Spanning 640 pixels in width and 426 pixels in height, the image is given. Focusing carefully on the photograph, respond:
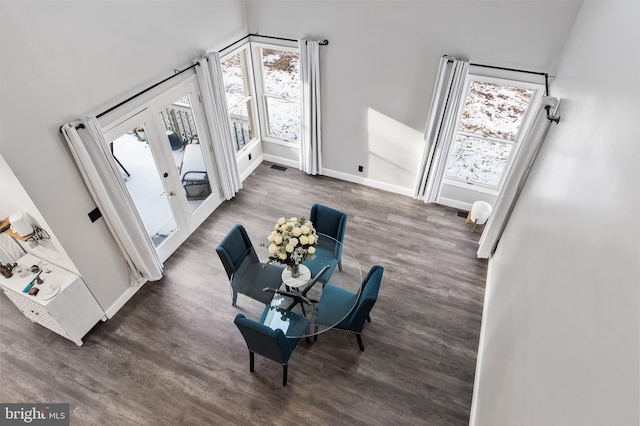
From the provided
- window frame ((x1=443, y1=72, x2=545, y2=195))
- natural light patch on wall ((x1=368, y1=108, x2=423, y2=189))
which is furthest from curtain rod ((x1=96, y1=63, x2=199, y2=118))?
window frame ((x1=443, y1=72, x2=545, y2=195))

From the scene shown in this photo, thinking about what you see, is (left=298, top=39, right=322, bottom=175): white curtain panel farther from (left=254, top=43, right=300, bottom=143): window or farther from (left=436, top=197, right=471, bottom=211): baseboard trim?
(left=436, top=197, right=471, bottom=211): baseboard trim

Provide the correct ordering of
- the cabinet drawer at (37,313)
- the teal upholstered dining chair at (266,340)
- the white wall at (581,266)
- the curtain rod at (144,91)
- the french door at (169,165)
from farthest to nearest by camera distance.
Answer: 1. the french door at (169,165)
2. the cabinet drawer at (37,313)
3. the curtain rod at (144,91)
4. the teal upholstered dining chair at (266,340)
5. the white wall at (581,266)

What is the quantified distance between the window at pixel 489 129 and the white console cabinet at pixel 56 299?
17.2 feet

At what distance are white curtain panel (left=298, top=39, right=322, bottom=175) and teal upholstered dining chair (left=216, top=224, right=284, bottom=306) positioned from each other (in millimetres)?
2585

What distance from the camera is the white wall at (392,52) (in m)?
4.59

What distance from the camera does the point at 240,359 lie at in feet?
14.0

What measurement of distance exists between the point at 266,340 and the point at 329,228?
1.79 meters

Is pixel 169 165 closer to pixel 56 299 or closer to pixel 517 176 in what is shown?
pixel 56 299

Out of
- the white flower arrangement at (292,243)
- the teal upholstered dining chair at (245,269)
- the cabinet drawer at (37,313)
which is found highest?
the white flower arrangement at (292,243)

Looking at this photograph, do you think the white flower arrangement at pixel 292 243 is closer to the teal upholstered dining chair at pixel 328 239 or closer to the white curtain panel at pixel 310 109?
the teal upholstered dining chair at pixel 328 239

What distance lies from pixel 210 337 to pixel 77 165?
232 centimetres

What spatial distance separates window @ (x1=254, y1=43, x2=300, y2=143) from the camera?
626 centimetres

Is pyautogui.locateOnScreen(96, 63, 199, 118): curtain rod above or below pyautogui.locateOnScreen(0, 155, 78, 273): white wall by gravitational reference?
above

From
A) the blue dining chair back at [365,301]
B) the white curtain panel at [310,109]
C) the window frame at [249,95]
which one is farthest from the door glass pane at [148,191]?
the blue dining chair back at [365,301]
